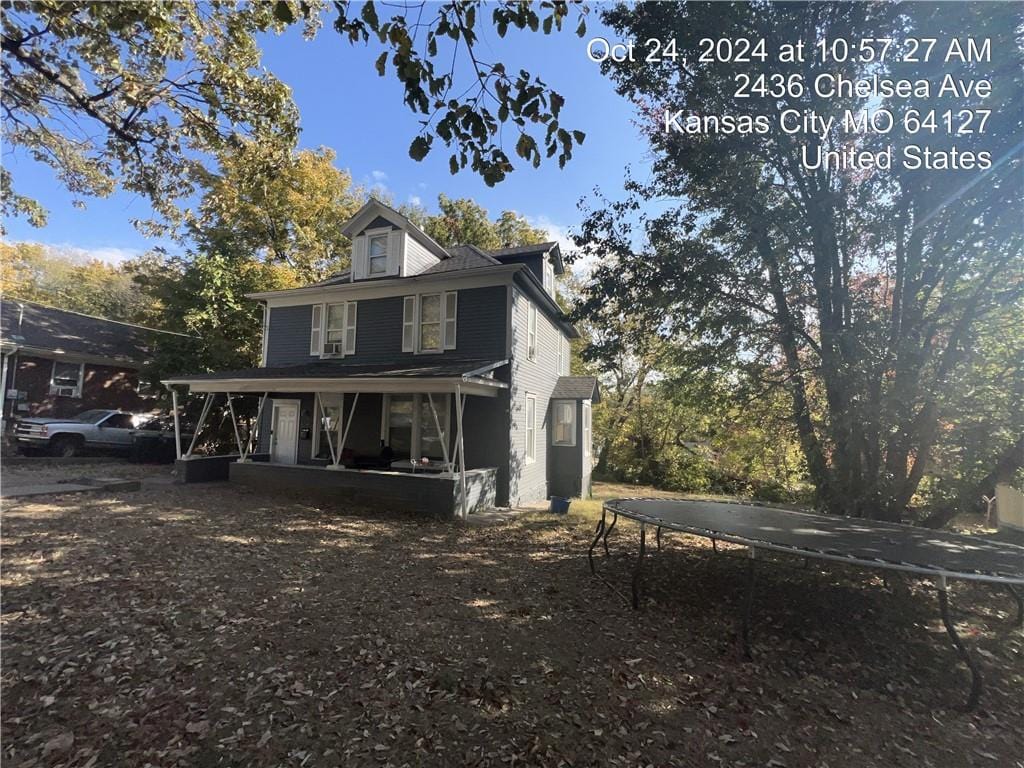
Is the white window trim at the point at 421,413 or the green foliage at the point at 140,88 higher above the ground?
the green foliage at the point at 140,88

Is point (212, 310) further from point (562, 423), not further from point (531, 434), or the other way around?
point (562, 423)

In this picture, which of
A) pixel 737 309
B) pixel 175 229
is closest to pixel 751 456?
pixel 737 309

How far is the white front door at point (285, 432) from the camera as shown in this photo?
1430cm

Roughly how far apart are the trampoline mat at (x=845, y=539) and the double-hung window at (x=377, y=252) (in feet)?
34.4

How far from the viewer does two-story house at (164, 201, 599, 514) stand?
10.8 m

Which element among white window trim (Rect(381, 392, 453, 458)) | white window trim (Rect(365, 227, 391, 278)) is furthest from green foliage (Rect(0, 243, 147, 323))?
white window trim (Rect(381, 392, 453, 458))

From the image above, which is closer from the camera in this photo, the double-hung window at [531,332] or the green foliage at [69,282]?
the double-hung window at [531,332]

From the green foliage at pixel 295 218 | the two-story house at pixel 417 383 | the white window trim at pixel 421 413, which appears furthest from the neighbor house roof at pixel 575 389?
the green foliage at pixel 295 218

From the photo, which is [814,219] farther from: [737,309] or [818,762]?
[818,762]

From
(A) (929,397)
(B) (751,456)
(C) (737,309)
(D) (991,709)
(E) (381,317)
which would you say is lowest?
(D) (991,709)

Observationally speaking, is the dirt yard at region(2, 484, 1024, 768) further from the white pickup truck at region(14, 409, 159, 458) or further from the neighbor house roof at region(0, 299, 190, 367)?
the neighbor house roof at region(0, 299, 190, 367)

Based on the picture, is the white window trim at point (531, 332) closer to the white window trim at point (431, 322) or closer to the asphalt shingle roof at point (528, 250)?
the asphalt shingle roof at point (528, 250)

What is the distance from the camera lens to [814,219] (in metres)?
6.95

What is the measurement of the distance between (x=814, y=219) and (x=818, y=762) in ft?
22.6
